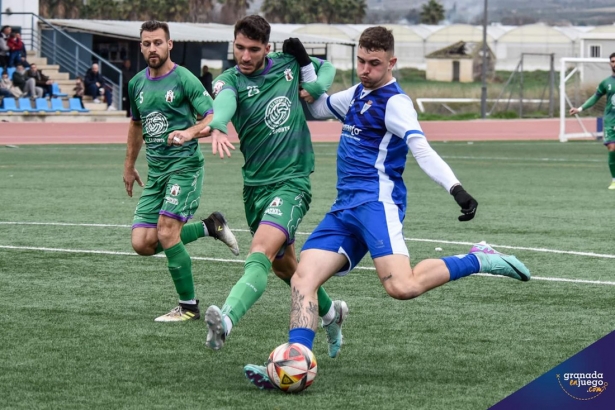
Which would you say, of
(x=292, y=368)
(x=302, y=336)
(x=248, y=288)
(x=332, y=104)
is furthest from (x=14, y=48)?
(x=292, y=368)

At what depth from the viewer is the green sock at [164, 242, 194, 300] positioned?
8.11 metres

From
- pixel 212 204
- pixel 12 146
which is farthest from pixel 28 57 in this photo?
pixel 212 204

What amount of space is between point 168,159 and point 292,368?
2.77m

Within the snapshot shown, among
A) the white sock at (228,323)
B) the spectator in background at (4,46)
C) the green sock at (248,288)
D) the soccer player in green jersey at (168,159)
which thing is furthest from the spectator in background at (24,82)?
the white sock at (228,323)

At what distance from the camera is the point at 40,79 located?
125 feet

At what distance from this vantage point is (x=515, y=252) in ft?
37.7

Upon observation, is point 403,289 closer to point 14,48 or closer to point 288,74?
point 288,74

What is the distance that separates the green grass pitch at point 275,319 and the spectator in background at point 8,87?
21.1m

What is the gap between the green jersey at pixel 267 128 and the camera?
277 inches

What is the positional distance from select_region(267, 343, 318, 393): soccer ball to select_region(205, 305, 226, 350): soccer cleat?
0.31 metres

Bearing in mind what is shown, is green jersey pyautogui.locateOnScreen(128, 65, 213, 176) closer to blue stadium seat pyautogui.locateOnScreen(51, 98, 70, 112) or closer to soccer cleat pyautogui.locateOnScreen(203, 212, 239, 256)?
soccer cleat pyautogui.locateOnScreen(203, 212, 239, 256)

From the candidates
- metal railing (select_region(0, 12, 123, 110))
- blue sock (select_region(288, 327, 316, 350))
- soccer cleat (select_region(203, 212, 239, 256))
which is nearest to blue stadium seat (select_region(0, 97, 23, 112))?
metal railing (select_region(0, 12, 123, 110))

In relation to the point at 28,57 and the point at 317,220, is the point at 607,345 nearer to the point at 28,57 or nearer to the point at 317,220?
the point at 317,220

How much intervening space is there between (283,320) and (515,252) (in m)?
4.06
